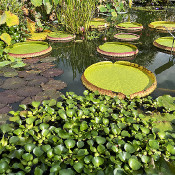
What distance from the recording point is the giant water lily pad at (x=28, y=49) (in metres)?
3.74

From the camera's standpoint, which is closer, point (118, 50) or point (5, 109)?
point (5, 109)

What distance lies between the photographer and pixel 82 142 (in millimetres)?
1562

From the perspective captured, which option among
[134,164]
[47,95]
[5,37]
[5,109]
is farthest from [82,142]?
[5,37]

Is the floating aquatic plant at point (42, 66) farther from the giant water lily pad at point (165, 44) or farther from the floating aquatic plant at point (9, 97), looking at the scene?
the giant water lily pad at point (165, 44)

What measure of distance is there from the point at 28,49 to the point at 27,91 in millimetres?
1975

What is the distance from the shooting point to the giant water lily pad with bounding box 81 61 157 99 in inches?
94.9

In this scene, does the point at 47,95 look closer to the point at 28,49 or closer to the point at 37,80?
the point at 37,80

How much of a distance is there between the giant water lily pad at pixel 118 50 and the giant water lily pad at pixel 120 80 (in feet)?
2.02

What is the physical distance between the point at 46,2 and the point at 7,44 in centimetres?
281

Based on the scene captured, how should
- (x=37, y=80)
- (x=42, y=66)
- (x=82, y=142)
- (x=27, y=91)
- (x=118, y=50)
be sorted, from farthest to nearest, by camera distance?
(x=118, y=50) < (x=42, y=66) < (x=37, y=80) < (x=27, y=91) < (x=82, y=142)

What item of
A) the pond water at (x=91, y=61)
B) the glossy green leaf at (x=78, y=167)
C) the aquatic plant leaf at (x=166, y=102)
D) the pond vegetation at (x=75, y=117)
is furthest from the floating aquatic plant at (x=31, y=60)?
the glossy green leaf at (x=78, y=167)

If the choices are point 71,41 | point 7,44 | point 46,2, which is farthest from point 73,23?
point 7,44

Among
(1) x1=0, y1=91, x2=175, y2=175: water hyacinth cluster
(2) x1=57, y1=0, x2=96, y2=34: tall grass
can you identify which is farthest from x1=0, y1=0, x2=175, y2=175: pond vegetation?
(2) x1=57, y1=0, x2=96, y2=34: tall grass

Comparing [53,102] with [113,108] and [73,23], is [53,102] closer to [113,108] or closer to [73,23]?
[113,108]
